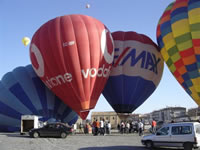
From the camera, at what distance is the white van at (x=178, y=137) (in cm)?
1172

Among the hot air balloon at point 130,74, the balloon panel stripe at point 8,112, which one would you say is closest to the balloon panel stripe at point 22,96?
the balloon panel stripe at point 8,112

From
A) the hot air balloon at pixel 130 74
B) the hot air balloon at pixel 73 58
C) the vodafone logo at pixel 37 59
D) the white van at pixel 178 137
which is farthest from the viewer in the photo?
the hot air balloon at pixel 130 74

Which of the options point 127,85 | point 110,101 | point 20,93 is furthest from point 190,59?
point 20,93

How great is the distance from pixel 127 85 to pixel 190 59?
6533mm

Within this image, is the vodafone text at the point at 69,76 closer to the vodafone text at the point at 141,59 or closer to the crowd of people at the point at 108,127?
the vodafone text at the point at 141,59

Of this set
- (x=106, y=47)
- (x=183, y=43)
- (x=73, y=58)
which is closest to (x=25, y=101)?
(x=73, y=58)

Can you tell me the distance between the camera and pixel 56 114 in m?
26.3

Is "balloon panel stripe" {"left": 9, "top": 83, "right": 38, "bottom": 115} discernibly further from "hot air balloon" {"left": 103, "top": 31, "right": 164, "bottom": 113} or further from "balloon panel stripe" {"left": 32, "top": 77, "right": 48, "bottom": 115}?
"hot air balloon" {"left": 103, "top": 31, "right": 164, "bottom": 113}

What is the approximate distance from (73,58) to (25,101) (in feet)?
24.0

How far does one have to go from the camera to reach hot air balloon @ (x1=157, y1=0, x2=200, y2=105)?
24906 mm

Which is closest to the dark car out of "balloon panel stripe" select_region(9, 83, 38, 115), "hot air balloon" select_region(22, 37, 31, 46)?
"balloon panel stripe" select_region(9, 83, 38, 115)

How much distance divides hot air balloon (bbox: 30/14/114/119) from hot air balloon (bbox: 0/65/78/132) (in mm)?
2979

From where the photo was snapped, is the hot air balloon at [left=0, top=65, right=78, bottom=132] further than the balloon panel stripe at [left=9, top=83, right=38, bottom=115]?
Yes

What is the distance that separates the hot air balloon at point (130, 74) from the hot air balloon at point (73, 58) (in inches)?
119
